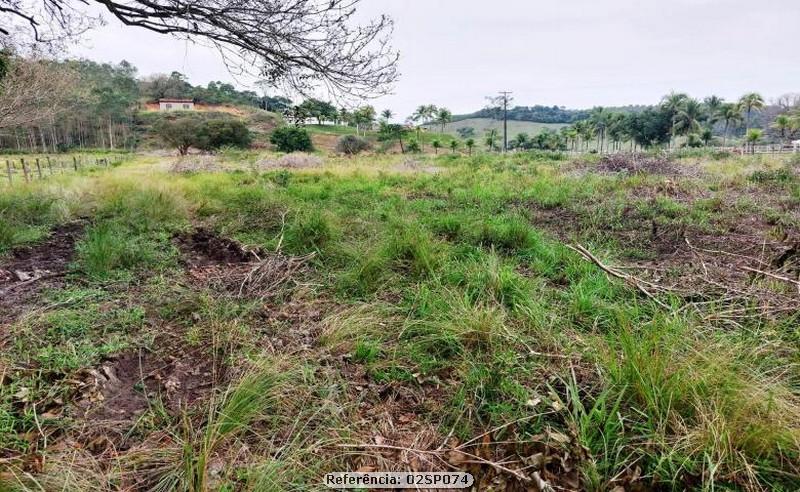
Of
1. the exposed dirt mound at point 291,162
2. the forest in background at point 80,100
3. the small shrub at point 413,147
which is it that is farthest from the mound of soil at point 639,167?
the small shrub at point 413,147

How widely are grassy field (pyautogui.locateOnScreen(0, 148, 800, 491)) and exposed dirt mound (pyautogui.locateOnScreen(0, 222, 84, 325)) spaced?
4 cm

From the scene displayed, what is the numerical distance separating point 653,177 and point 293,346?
11.2 m

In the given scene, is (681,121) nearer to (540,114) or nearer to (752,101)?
(752,101)

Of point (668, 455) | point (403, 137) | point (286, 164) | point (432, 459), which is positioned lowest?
point (432, 459)

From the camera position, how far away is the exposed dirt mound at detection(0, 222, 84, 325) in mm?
3162

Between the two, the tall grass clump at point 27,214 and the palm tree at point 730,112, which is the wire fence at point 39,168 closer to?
the tall grass clump at point 27,214

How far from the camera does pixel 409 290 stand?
3.38 meters

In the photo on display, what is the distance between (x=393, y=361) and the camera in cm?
242

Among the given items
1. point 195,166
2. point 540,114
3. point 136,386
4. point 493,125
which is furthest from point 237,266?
point 540,114

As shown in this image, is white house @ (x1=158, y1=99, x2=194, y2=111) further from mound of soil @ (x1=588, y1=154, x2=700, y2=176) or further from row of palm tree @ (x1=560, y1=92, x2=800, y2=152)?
mound of soil @ (x1=588, y1=154, x2=700, y2=176)

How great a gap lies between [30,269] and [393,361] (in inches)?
158

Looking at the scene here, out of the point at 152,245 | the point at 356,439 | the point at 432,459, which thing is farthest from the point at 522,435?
the point at 152,245

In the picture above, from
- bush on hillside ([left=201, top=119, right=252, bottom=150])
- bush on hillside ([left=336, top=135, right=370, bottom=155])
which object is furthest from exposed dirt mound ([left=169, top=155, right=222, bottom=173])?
bush on hillside ([left=336, top=135, right=370, bottom=155])

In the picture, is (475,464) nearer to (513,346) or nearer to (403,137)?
(513,346)
